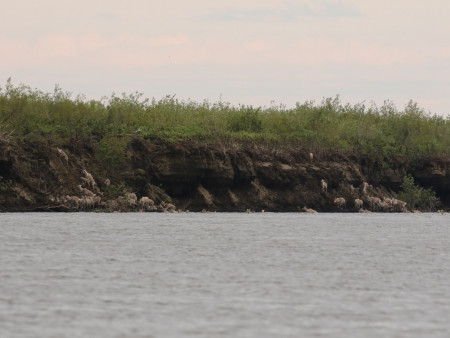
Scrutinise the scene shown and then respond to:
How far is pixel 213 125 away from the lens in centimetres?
10681

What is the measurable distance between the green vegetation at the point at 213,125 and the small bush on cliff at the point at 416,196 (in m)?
5.59

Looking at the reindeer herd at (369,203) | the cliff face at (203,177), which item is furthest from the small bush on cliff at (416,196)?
the cliff face at (203,177)
